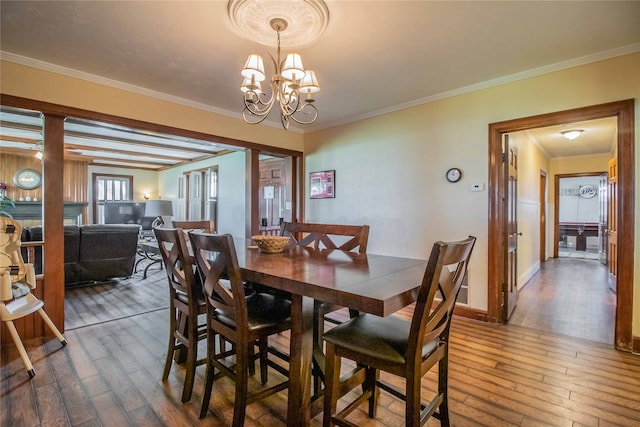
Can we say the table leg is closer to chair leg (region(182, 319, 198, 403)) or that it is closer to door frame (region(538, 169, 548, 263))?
chair leg (region(182, 319, 198, 403))

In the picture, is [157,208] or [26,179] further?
[26,179]

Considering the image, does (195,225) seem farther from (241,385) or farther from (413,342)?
(413,342)

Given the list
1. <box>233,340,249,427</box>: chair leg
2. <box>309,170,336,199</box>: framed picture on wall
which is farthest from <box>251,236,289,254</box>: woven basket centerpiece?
<box>309,170,336,199</box>: framed picture on wall

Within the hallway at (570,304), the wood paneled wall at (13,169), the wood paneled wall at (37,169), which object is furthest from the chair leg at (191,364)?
the wood paneled wall at (13,169)

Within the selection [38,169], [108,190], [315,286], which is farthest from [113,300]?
[108,190]

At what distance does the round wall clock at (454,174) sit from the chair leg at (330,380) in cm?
259

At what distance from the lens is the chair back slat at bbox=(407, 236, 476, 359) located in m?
1.11

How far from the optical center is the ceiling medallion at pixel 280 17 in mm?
1838

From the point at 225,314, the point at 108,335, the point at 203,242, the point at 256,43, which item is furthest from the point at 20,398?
the point at 256,43

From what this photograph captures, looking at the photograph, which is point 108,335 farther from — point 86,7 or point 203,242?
point 86,7

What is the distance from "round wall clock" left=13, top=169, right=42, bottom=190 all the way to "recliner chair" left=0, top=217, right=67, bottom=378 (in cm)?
580

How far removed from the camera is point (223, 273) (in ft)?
5.04

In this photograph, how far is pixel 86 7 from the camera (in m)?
1.93

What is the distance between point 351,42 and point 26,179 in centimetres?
793
